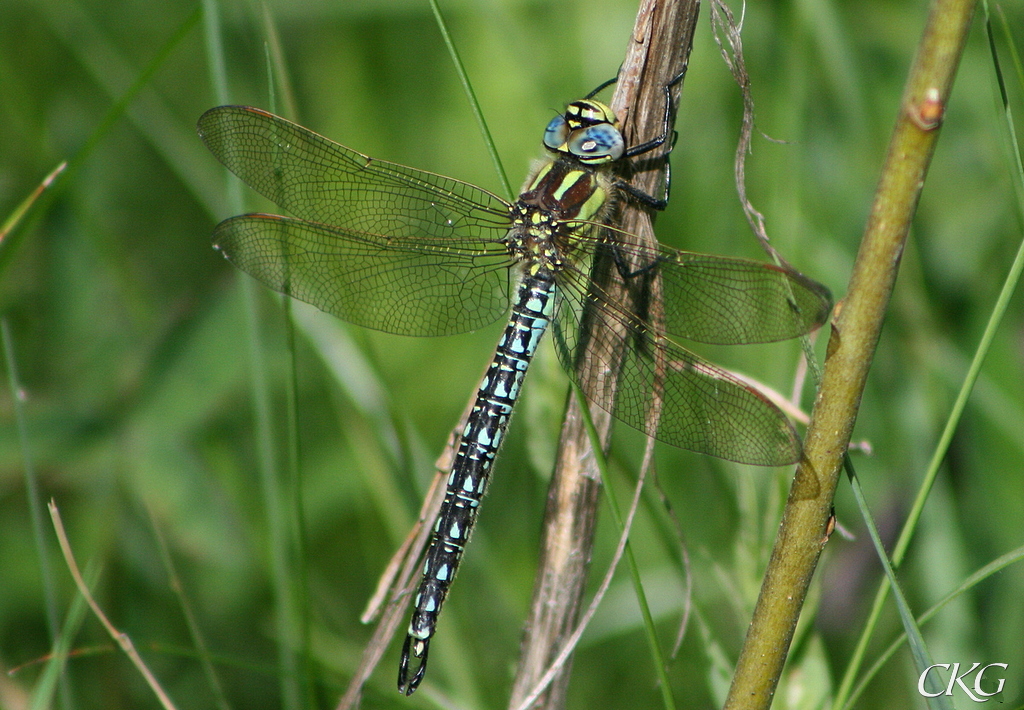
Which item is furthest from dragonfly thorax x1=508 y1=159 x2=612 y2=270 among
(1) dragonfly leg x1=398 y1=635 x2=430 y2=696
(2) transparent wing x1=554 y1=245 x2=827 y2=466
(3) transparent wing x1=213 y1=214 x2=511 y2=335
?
(1) dragonfly leg x1=398 y1=635 x2=430 y2=696

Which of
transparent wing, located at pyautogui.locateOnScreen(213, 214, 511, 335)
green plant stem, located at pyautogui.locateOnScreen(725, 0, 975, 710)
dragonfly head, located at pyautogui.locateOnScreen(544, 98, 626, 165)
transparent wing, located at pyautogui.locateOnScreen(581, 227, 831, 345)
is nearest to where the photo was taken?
green plant stem, located at pyautogui.locateOnScreen(725, 0, 975, 710)

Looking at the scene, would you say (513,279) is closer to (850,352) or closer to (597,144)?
(597,144)

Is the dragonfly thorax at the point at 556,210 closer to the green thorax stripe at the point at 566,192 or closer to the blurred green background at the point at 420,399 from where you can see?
the green thorax stripe at the point at 566,192

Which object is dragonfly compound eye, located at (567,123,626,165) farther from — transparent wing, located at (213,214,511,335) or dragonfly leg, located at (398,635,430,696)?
dragonfly leg, located at (398,635,430,696)

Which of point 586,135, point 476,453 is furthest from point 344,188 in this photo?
point 476,453

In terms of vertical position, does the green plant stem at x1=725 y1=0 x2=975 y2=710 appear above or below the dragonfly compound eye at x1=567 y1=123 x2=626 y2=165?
below

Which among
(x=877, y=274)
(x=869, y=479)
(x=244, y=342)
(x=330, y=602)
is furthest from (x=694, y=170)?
(x=877, y=274)

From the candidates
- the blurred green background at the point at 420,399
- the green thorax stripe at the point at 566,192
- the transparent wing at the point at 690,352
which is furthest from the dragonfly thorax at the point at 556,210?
the blurred green background at the point at 420,399

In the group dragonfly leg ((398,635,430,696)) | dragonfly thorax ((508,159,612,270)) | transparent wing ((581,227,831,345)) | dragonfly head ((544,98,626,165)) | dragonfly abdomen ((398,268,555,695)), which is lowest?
dragonfly leg ((398,635,430,696))
